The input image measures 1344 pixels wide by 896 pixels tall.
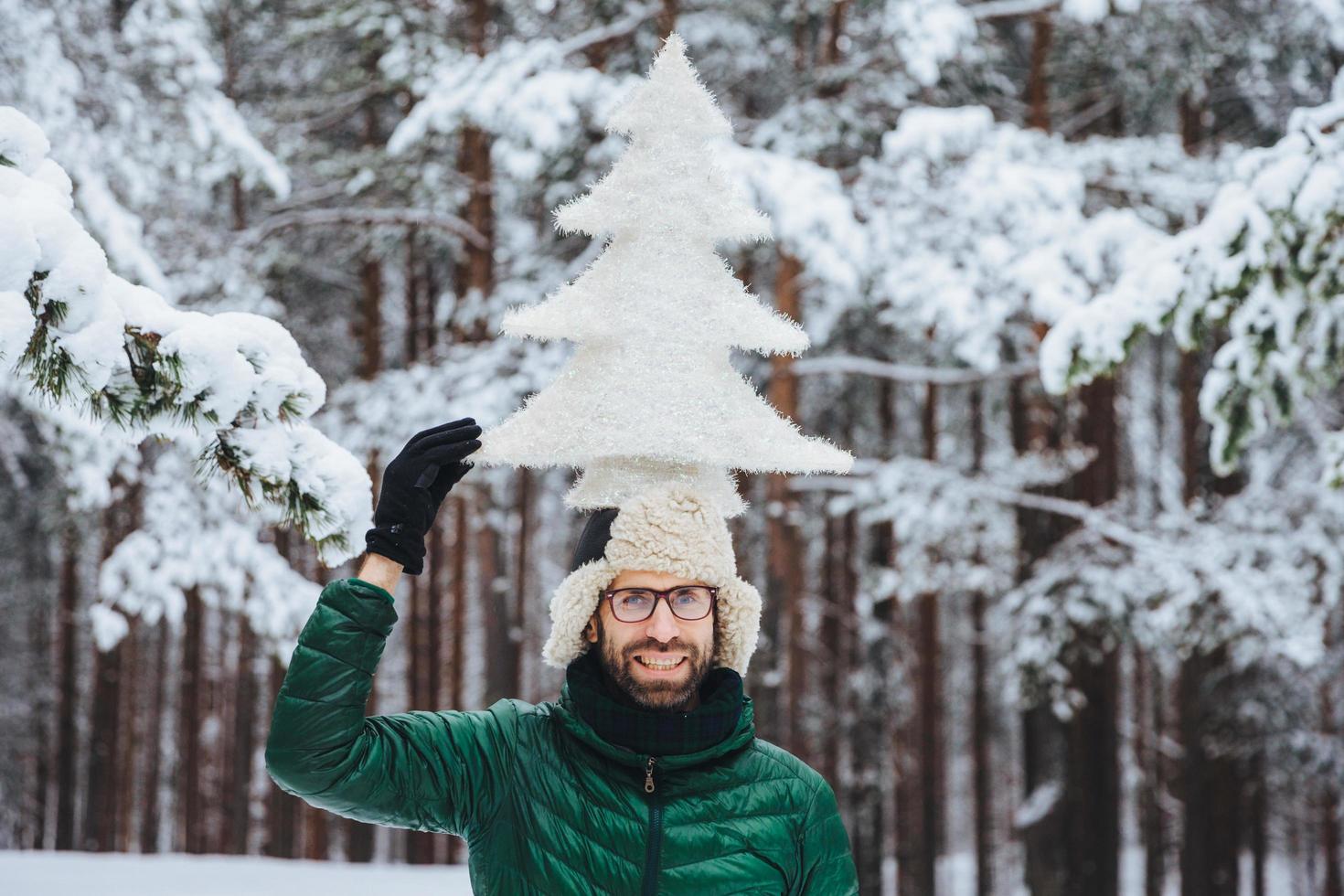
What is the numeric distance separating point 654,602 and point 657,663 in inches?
6.5

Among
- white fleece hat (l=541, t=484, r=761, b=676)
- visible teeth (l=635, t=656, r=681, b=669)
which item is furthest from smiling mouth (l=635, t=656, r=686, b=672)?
white fleece hat (l=541, t=484, r=761, b=676)

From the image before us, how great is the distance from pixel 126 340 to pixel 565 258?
9285 millimetres

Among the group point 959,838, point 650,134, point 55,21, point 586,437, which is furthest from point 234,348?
point 959,838

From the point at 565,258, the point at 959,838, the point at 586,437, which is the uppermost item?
the point at 565,258

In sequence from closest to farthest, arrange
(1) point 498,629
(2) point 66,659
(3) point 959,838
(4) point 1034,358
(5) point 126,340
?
1. (5) point 126,340
2. (4) point 1034,358
3. (1) point 498,629
4. (2) point 66,659
5. (3) point 959,838

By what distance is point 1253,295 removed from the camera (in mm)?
5426

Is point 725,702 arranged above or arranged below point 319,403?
below

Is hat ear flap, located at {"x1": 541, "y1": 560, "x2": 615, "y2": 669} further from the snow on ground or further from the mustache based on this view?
the snow on ground

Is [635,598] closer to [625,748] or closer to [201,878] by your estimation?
[625,748]

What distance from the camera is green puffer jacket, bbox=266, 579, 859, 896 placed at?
2.69 m

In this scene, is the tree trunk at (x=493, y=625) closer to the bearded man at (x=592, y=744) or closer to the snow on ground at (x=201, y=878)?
the snow on ground at (x=201, y=878)

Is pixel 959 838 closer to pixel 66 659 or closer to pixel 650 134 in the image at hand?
pixel 66 659

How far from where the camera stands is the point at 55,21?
7.67m

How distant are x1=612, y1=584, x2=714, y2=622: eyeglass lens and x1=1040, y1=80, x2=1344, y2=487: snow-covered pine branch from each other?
3.09 metres
